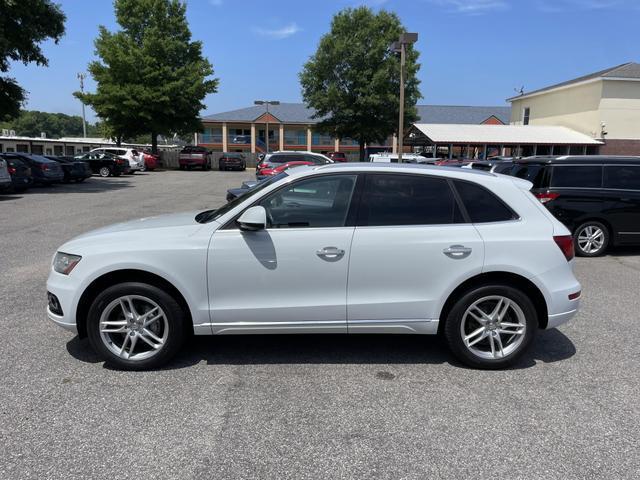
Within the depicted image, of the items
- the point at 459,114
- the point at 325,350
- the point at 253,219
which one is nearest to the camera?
the point at 253,219

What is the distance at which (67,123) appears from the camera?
157 metres

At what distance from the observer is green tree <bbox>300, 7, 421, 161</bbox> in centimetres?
4031

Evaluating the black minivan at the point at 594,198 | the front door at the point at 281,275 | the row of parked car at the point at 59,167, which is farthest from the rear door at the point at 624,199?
the row of parked car at the point at 59,167

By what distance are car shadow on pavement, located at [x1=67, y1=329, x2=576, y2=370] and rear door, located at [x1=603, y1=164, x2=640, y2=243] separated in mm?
5064

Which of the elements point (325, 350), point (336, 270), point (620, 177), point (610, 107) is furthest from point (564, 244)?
point (610, 107)

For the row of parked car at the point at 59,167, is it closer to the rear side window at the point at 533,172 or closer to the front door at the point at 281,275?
the rear side window at the point at 533,172

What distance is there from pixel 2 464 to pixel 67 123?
176 meters

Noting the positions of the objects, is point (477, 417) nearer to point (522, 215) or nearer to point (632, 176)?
point (522, 215)

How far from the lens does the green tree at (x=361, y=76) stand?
132ft

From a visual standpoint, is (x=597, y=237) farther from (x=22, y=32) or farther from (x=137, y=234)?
(x=22, y=32)

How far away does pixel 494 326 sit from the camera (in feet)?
13.6

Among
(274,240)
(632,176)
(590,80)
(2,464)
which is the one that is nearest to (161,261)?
(274,240)

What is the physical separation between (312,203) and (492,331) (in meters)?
1.79

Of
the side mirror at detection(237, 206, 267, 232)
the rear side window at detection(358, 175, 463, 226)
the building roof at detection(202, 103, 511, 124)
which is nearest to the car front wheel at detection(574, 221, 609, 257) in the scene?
the rear side window at detection(358, 175, 463, 226)
